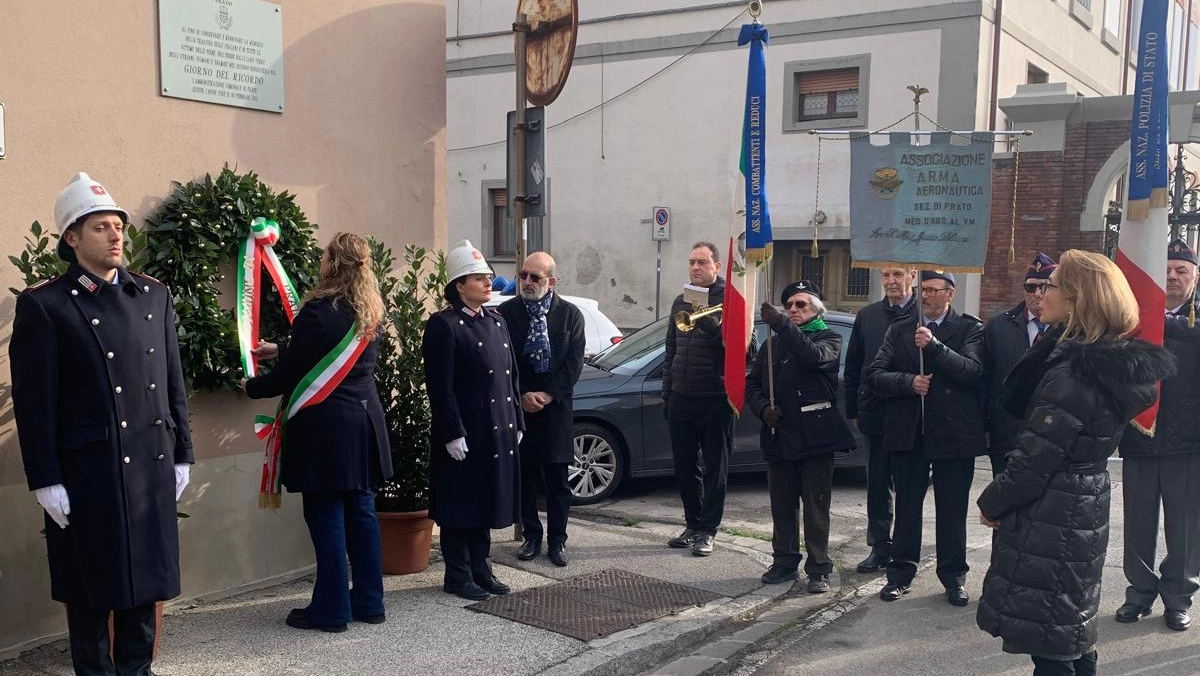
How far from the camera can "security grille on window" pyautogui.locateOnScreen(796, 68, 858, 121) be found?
18.4m

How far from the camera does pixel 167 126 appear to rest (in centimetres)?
553

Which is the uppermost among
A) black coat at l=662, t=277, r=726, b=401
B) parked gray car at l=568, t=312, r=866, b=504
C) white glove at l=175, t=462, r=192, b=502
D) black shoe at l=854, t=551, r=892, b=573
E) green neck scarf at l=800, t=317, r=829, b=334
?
green neck scarf at l=800, t=317, r=829, b=334

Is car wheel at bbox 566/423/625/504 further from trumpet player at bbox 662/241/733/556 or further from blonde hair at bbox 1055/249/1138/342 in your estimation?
blonde hair at bbox 1055/249/1138/342

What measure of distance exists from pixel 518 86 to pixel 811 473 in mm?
3066

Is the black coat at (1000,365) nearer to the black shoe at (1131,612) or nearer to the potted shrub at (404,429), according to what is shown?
the black shoe at (1131,612)

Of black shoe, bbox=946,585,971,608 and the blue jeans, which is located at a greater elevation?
the blue jeans

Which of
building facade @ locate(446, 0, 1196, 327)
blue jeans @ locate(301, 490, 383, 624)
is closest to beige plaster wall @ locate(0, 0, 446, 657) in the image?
blue jeans @ locate(301, 490, 383, 624)

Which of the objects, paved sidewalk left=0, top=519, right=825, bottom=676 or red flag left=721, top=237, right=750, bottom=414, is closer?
paved sidewalk left=0, top=519, right=825, bottom=676

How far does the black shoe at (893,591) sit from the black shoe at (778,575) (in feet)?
1.75

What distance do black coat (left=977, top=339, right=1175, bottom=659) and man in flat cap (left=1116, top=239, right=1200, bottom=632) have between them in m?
1.78

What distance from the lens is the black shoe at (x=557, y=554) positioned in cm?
657

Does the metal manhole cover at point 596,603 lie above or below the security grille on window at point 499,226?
Result: below

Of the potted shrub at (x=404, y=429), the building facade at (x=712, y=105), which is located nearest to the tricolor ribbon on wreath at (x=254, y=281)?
the potted shrub at (x=404, y=429)

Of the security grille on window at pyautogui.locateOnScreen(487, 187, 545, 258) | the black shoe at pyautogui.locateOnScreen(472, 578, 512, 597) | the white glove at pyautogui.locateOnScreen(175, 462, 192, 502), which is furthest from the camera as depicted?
the security grille on window at pyautogui.locateOnScreen(487, 187, 545, 258)
